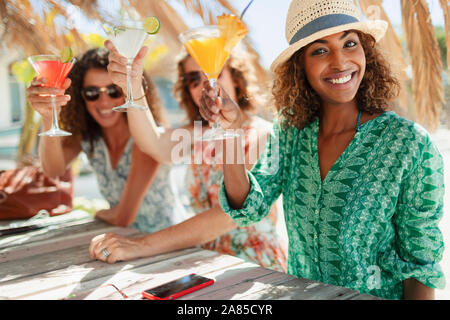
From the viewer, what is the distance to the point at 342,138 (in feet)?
6.19

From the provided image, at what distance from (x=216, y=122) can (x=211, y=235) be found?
1.94 feet

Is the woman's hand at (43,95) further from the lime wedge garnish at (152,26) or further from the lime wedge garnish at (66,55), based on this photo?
the lime wedge garnish at (152,26)

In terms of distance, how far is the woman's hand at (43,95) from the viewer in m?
2.10

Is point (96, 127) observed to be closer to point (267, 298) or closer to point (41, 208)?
point (41, 208)

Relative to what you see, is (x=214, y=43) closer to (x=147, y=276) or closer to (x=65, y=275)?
(x=147, y=276)

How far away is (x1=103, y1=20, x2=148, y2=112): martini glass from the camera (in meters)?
1.78

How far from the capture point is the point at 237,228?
2504 millimetres

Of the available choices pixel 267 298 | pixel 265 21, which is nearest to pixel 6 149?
pixel 265 21

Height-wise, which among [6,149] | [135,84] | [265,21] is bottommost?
[6,149]

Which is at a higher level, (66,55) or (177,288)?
(66,55)

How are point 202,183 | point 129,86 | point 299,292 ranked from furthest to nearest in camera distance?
1. point 202,183
2. point 129,86
3. point 299,292

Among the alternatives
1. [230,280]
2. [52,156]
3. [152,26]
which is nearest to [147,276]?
[230,280]

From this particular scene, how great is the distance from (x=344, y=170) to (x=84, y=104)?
2.13m
